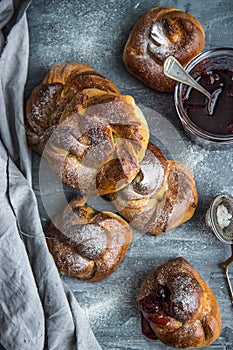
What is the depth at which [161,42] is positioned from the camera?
2070mm

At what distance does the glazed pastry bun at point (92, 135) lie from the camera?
1.92m

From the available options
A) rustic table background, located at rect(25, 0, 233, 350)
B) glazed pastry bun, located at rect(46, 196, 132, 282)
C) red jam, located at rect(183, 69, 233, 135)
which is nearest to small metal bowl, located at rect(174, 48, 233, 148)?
red jam, located at rect(183, 69, 233, 135)

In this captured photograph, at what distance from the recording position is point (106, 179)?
6.40 feet

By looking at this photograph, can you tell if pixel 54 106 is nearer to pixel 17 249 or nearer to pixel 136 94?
Result: pixel 136 94

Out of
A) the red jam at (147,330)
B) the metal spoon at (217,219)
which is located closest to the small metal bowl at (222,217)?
the metal spoon at (217,219)

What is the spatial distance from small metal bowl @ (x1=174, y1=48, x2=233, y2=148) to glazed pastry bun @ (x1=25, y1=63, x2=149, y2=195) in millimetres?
142

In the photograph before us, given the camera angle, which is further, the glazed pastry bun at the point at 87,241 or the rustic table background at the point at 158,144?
the rustic table background at the point at 158,144

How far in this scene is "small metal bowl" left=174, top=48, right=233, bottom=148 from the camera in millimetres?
2020

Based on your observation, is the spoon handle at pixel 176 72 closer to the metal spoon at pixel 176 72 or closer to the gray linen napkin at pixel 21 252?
the metal spoon at pixel 176 72

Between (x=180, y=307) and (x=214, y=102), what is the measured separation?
69cm

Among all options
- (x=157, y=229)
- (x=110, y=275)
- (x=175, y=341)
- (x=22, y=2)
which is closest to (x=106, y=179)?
(x=157, y=229)

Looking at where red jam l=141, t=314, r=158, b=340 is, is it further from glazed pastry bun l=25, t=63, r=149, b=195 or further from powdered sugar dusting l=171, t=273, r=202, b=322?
glazed pastry bun l=25, t=63, r=149, b=195

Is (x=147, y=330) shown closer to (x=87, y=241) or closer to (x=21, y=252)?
(x=87, y=241)

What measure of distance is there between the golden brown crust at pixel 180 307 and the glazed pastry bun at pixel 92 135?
359 mm
